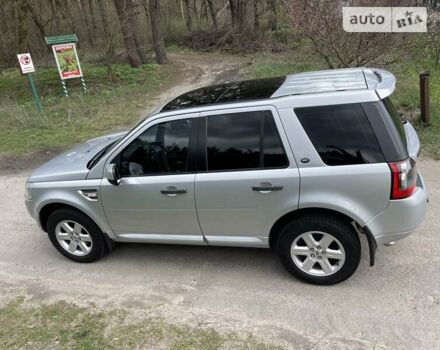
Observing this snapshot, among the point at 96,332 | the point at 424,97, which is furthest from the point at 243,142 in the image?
the point at 424,97

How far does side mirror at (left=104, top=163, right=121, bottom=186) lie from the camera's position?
12.8ft

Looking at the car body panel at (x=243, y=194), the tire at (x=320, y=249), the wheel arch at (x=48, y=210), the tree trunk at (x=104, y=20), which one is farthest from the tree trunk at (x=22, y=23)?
the tire at (x=320, y=249)

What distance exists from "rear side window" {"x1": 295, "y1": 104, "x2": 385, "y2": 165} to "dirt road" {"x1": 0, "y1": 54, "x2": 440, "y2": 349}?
47.0 inches

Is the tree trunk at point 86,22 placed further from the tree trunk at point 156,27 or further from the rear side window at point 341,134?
the rear side window at point 341,134

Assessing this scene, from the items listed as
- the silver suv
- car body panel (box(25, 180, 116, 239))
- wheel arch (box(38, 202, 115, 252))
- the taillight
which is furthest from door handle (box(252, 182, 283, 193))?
wheel arch (box(38, 202, 115, 252))

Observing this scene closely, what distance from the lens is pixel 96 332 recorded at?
3.47 metres

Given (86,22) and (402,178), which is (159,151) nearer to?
(402,178)

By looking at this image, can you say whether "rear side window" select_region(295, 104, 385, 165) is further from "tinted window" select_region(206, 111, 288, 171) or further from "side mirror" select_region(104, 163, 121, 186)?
"side mirror" select_region(104, 163, 121, 186)

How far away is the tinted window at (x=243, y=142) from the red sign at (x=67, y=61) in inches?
527

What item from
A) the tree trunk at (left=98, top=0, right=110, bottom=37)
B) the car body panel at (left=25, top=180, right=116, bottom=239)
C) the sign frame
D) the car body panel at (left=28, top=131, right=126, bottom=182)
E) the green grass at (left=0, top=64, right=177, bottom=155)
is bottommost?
the green grass at (left=0, top=64, right=177, bottom=155)

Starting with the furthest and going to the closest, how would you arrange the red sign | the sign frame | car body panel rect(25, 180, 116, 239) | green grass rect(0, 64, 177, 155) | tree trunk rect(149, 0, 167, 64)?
1. tree trunk rect(149, 0, 167, 64)
2. the red sign
3. the sign frame
4. green grass rect(0, 64, 177, 155)
5. car body panel rect(25, 180, 116, 239)

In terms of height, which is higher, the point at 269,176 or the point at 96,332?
the point at 269,176

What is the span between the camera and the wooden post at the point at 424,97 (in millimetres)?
7172

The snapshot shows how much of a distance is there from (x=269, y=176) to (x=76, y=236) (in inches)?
90.7
